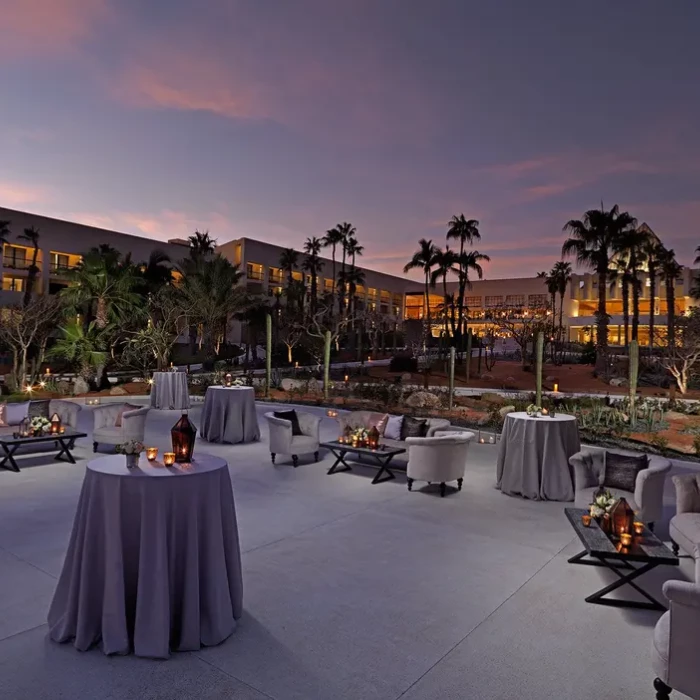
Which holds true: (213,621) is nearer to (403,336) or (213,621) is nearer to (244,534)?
(244,534)

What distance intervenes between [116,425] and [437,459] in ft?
19.3

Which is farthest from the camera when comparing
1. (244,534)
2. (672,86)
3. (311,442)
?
(672,86)

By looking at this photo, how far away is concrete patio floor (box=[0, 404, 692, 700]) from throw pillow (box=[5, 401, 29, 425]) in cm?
325

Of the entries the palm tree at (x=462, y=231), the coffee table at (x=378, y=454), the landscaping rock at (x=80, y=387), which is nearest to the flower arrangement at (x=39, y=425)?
the coffee table at (x=378, y=454)

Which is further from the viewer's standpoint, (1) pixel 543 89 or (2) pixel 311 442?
(1) pixel 543 89

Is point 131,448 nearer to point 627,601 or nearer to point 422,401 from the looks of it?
point 627,601

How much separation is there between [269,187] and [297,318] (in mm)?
11695

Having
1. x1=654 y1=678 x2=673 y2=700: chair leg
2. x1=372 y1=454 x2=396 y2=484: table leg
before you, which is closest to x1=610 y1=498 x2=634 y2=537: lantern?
x1=654 y1=678 x2=673 y2=700: chair leg

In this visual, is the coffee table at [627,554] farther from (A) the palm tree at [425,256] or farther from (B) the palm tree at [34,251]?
(B) the palm tree at [34,251]

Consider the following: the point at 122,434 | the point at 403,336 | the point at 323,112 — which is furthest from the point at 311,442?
the point at 403,336

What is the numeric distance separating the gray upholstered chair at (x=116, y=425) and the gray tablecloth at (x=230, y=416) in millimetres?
1341

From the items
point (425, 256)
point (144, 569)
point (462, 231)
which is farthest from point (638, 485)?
point (425, 256)

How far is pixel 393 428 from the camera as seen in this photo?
842cm

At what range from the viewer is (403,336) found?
5541cm
